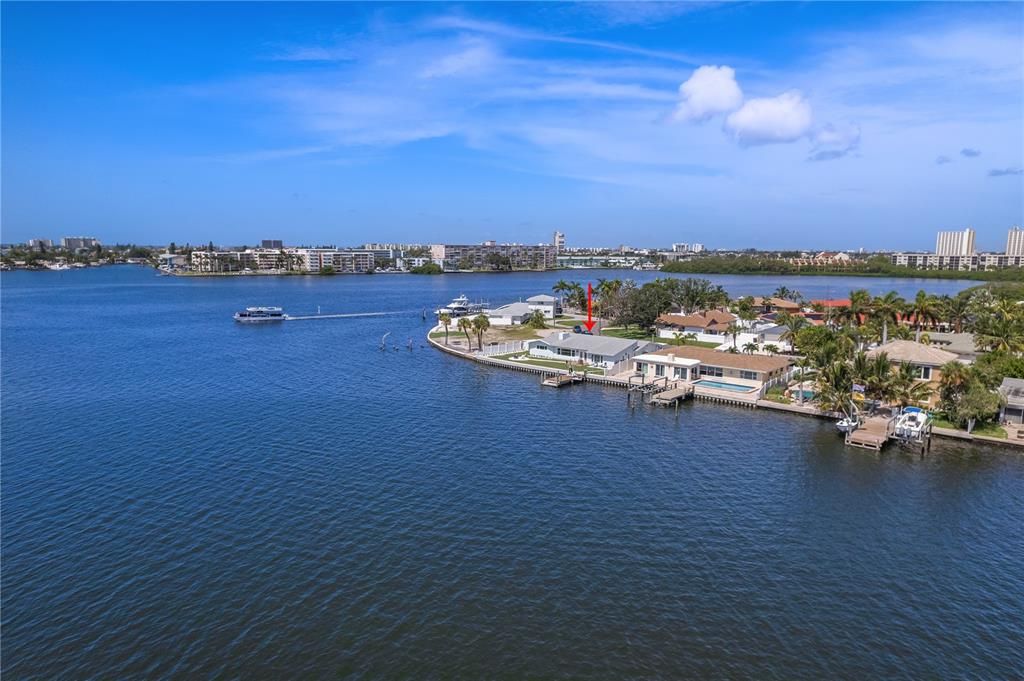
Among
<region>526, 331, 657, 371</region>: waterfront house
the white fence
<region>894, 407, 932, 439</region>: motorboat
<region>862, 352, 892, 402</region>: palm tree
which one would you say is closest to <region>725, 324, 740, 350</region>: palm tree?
<region>526, 331, 657, 371</region>: waterfront house

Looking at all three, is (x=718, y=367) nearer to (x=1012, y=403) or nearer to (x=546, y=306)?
(x=1012, y=403)

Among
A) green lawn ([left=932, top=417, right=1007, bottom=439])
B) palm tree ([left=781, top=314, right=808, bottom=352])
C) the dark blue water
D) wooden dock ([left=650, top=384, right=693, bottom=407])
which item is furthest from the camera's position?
palm tree ([left=781, top=314, right=808, bottom=352])

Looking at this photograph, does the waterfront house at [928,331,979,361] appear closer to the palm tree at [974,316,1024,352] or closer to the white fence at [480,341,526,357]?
the palm tree at [974,316,1024,352]

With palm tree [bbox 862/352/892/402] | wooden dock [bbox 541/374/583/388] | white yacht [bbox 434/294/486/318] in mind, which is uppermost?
palm tree [bbox 862/352/892/402]

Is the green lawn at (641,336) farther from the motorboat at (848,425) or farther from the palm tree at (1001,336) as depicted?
the motorboat at (848,425)

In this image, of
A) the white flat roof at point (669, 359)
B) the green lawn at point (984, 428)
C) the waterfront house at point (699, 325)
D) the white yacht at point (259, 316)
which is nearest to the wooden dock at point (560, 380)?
the white flat roof at point (669, 359)

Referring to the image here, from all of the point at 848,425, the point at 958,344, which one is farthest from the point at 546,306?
the point at 848,425

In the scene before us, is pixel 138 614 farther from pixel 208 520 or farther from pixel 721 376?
pixel 721 376
